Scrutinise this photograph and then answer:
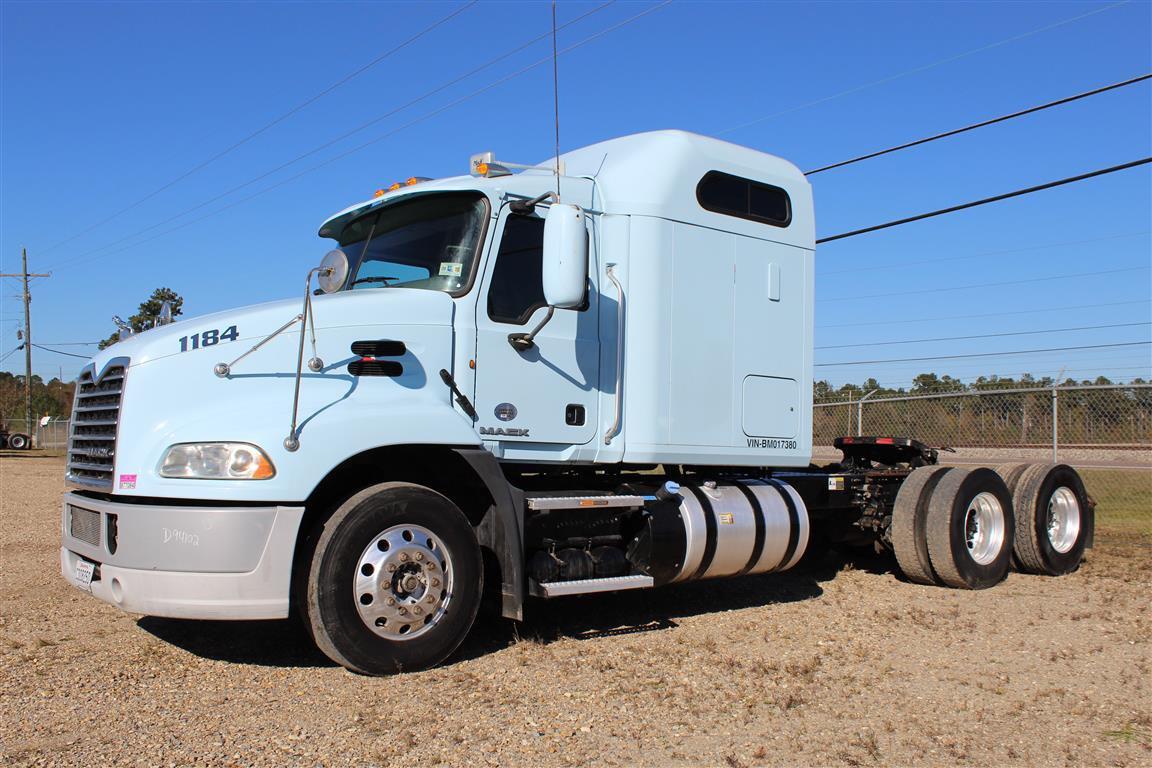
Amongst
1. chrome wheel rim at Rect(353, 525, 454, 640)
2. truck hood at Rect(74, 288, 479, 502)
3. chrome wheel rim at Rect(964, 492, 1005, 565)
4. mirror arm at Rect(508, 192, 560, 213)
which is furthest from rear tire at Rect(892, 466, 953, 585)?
chrome wheel rim at Rect(353, 525, 454, 640)

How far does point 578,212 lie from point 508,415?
1.39 m

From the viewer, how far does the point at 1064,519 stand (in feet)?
32.4

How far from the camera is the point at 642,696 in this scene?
5.10 metres

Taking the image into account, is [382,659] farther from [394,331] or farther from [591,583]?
[394,331]

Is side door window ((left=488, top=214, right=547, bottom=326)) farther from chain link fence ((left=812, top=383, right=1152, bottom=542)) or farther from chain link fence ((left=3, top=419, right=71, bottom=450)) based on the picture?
chain link fence ((left=3, top=419, right=71, bottom=450))

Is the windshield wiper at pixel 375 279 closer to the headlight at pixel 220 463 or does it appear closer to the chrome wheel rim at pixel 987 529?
the headlight at pixel 220 463

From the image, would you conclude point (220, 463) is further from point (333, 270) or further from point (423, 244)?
point (423, 244)

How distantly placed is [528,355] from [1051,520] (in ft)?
20.9

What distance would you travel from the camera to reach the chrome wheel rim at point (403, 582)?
5.34 m

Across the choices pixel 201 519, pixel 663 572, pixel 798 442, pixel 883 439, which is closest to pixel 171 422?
pixel 201 519

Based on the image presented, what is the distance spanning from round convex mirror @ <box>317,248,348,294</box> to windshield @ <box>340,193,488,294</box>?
39 cm

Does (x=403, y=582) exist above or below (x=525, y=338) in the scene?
below

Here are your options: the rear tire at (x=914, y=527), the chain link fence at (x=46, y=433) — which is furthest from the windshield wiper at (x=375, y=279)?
the chain link fence at (x=46, y=433)

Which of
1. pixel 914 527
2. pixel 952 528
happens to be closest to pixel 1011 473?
pixel 952 528
